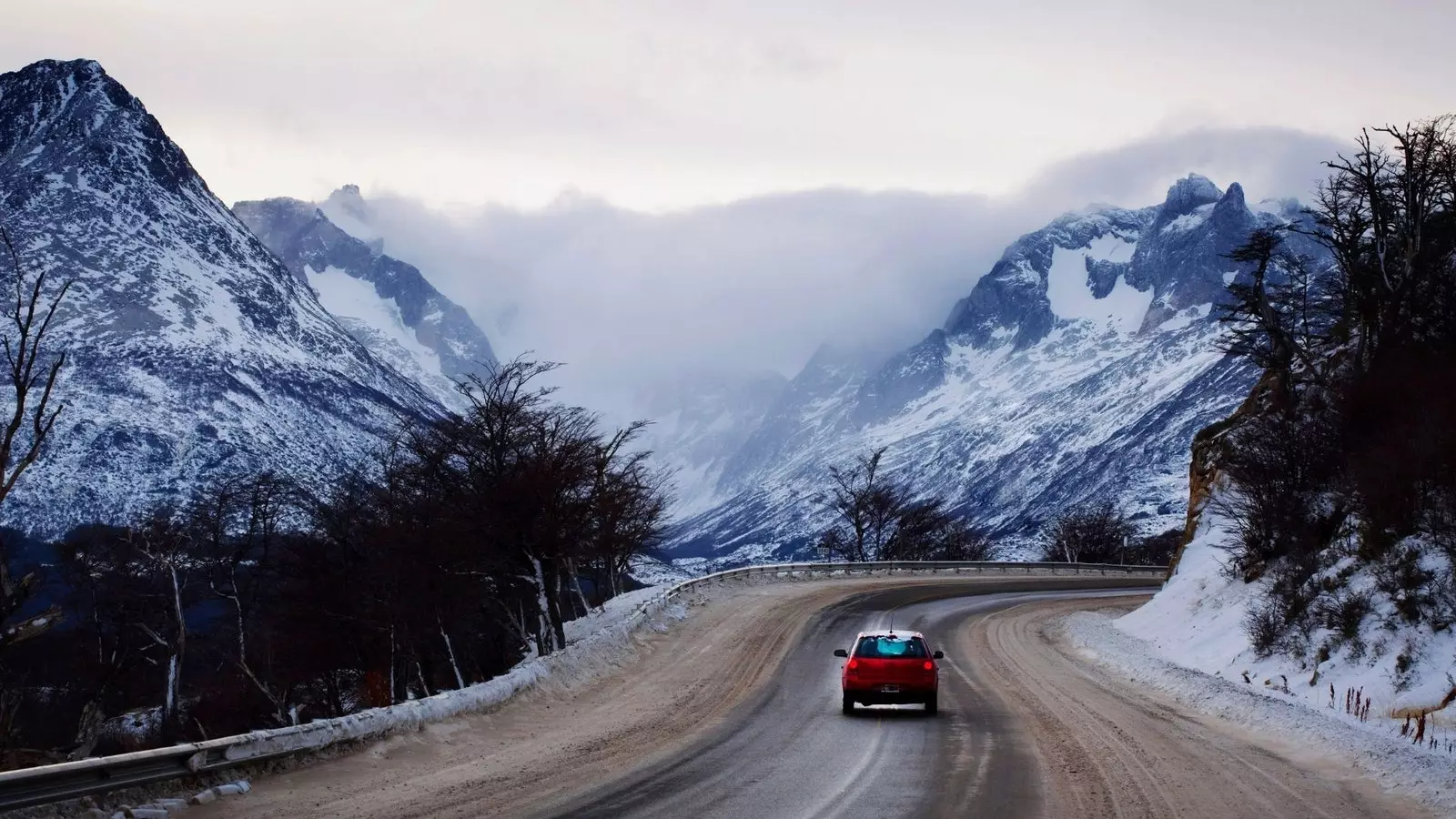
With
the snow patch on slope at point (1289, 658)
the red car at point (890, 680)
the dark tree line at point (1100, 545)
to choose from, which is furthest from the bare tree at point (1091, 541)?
the red car at point (890, 680)

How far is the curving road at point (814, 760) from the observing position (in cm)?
1162

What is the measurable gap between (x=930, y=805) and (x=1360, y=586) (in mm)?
14932

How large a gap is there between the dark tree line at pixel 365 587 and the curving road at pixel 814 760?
26.9 feet

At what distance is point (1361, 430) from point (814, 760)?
70.7ft

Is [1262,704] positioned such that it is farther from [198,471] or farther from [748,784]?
[198,471]

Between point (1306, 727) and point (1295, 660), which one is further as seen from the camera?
point (1295, 660)

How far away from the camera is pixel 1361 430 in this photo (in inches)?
1144

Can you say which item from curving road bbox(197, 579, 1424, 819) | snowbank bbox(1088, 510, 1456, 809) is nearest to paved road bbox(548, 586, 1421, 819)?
curving road bbox(197, 579, 1424, 819)

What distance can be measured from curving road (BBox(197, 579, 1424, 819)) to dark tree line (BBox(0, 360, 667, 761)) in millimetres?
8200

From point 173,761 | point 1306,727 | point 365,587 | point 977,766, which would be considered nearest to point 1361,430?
point 1306,727

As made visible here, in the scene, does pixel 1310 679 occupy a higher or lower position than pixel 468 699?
lower

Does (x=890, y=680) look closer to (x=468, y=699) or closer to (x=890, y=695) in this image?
(x=890, y=695)

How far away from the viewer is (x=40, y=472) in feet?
483

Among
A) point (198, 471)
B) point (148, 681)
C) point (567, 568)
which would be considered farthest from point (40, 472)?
point (567, 568)
